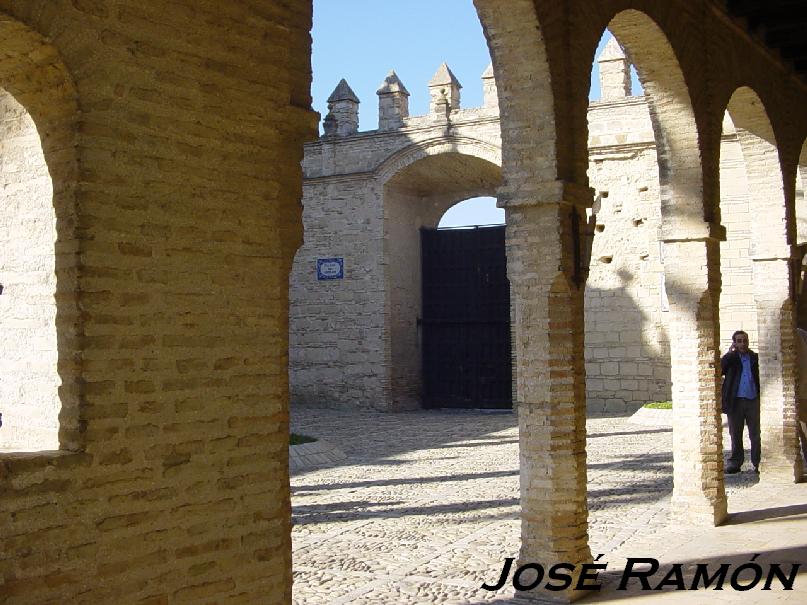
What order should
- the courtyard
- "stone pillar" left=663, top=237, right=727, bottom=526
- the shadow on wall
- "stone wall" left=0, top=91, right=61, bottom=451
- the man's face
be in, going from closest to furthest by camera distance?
"stone wall" left=0, top=91, right=61, bottom=451, the courtyard, "stone pillar" left=663, top=237, right=727, bottom=526, the man's face, the shadow on wall

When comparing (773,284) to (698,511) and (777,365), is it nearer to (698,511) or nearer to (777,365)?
(777,365)

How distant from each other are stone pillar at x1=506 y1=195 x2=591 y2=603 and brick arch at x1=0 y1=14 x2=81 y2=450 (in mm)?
3384

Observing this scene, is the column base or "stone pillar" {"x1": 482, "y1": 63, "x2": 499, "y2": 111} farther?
"stone pillar" {"x1": 482, "y1": 63, "x2": 499, "y2": 111}

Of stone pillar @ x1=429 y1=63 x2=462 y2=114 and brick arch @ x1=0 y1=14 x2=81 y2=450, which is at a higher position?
stone pillar @ x1=429 y1=63 x2=462 y2=114

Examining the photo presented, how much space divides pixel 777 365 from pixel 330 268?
10.6 m

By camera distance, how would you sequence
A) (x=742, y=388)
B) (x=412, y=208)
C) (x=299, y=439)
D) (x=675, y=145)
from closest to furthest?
(x=675, y=145) → (x=742, y=388) → (x=299, y=439) → (x=412, y=208)

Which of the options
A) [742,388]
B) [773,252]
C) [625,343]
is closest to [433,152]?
[625,343]

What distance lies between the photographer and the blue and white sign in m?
19.2

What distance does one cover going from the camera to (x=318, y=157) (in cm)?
1925

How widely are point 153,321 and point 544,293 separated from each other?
3.25 meters

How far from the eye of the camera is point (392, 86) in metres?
18.6

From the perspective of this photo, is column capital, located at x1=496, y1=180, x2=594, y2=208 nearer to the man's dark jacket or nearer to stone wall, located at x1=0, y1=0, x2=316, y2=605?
stone wall, located at x1=0, y1=0, x2=316, y2=605

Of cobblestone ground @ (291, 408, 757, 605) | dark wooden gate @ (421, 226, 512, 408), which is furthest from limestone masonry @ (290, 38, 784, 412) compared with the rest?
cobblestone ground @ (291, 408, 757, 605)

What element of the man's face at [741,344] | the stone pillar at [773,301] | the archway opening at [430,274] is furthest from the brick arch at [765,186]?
the archway opening at [430,274]
